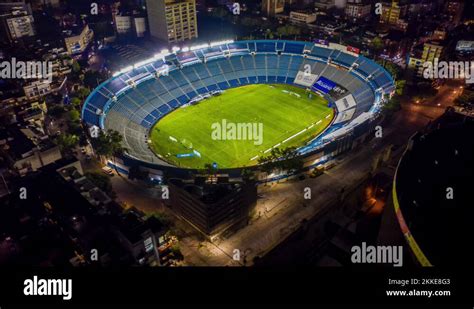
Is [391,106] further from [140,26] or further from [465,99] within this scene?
[140,26]

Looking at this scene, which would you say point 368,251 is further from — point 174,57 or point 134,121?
point 174,57

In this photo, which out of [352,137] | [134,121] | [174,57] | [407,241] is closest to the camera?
[407,241]

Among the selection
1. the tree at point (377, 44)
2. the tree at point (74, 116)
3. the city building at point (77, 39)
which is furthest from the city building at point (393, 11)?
the tree at point (74, 116)

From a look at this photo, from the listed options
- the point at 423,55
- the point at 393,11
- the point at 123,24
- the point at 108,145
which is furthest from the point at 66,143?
the point at 393,11

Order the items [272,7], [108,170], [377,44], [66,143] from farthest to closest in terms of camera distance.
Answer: [272,7]
[377,44]
[66,143]
[108,170]

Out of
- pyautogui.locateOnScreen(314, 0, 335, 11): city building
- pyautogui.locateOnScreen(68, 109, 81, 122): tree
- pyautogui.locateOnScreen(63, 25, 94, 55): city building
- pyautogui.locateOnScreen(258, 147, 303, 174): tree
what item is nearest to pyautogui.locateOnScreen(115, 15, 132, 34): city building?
pyautogui.locateOnScreen(63, 25, 94, 55): city building

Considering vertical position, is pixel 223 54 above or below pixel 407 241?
above

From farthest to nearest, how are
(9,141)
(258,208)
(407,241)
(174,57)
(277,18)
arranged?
(277,18) → (174,57) → (9,141) → (258,208) → (407,241)

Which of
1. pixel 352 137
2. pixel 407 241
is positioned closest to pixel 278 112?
pixel 352 137
